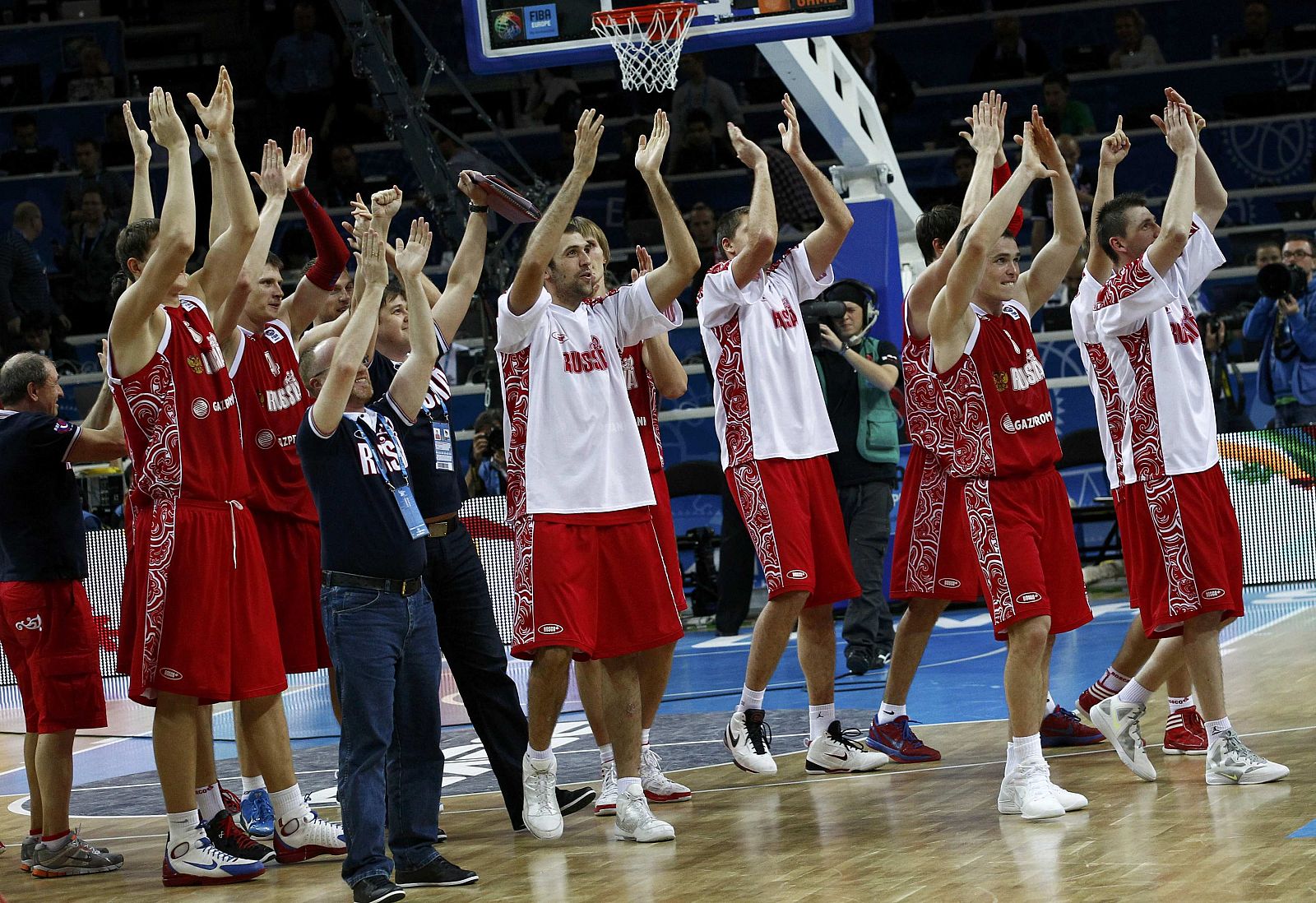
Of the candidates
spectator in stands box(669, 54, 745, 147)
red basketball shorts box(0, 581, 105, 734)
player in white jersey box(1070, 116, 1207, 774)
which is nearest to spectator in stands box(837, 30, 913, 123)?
spectator in stands box(669, 54, 745, 147)

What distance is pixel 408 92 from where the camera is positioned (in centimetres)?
1430

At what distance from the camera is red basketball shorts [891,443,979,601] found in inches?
268

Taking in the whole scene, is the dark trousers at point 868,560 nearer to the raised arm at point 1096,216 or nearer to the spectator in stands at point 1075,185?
the raised arm at point 1096,216

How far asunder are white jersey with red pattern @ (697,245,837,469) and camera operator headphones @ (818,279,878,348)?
285cm

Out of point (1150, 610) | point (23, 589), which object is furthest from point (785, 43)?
point (23, 589)

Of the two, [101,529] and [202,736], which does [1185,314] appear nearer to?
[202,736]

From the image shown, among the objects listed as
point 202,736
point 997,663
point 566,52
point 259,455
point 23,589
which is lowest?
point 997,663

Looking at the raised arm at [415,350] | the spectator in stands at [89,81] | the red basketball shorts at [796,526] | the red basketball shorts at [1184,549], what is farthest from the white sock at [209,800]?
the spectator in stands at [89,81]

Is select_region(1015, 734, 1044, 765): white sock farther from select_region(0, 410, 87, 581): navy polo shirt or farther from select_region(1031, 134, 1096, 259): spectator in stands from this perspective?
select_region(1031, 134, 1096, 259): spectator in stands

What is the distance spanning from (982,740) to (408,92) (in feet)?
29.8

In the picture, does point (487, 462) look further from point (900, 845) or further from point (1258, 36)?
point (1258, 36)

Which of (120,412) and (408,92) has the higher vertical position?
(408,92)

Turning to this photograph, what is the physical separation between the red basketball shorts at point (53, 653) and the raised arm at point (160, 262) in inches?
47.7

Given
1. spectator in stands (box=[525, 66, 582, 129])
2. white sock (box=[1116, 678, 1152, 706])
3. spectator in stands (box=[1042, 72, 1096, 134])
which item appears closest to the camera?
white sock (box=[1116, 678, 1152, 706])
